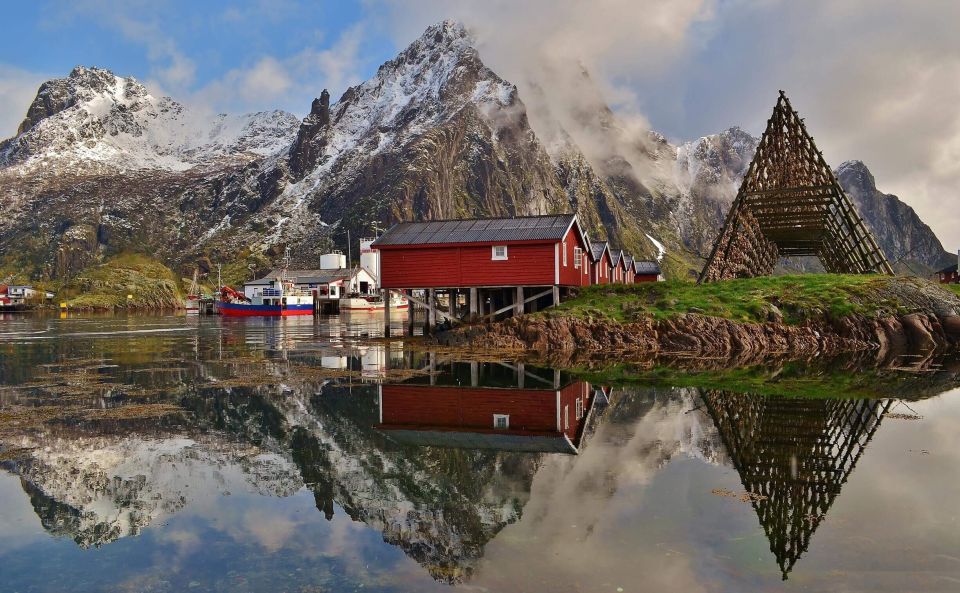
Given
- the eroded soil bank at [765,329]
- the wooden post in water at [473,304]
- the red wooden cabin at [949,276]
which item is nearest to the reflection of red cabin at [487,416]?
Result: the eroded soil bank at [765,329]

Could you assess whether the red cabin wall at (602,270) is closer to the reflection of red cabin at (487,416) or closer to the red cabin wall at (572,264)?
the red cabin wall at (572,264)

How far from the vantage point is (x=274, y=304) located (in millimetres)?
107875

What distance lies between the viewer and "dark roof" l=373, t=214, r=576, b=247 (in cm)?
4334

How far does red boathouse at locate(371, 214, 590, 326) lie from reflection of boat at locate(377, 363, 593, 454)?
17.9 metres

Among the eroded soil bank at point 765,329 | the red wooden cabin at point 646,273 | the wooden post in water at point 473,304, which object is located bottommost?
the eroded soil bank at point 765,329

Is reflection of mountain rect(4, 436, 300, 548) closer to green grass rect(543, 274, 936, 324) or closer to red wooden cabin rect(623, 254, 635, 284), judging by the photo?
green grass rect(543, 274, 936, 324)

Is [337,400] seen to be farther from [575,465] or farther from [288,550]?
[288,550]

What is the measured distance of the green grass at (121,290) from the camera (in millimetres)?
147750

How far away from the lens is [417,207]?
190 meters

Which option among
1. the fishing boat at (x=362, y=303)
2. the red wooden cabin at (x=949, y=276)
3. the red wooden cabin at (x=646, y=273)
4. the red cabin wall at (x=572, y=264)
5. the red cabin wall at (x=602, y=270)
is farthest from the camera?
the fishing boat at (x=362, y=303)

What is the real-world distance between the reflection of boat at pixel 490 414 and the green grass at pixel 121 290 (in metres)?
144

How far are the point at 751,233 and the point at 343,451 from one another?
5047 cm

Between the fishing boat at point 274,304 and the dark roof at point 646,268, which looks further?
the fishing boat at point 274,304

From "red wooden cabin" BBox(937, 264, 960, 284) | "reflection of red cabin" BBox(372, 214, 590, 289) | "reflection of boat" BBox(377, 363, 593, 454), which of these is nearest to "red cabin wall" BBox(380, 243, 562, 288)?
"reflection of red cabin" BBox(372, 214, 590, 289)
